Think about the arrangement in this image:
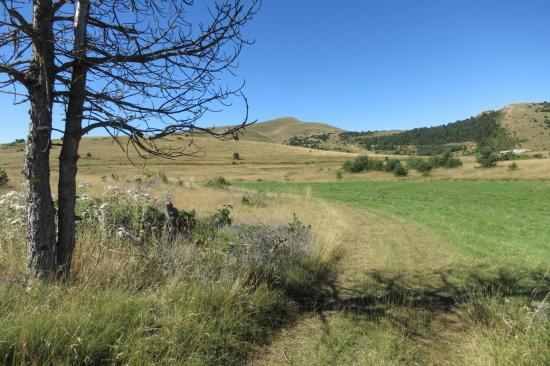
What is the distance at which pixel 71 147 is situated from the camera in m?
4.13

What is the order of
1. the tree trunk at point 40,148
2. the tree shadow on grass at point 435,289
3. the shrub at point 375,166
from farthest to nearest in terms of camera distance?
the shrub at point 375,166
the tree shadow on grass at point 435,289
the tree trunk at point 40,148

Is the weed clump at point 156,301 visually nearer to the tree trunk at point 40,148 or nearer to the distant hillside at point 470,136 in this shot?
the tree trunk at point 40,148

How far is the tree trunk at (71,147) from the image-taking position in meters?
4.12

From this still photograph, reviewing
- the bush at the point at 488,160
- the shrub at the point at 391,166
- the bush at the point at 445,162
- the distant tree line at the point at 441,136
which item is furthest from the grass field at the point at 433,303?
the distant tree line at the point at 441,136

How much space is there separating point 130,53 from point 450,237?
1020cm

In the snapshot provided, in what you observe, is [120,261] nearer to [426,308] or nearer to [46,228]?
[46,228]

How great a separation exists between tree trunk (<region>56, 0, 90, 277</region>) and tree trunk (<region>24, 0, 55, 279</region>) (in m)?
0.22

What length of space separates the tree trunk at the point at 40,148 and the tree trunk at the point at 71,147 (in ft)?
0.74

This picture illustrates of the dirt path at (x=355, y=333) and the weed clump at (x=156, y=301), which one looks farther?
the dirt path at (x=355, y=333)

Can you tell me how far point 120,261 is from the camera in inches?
187

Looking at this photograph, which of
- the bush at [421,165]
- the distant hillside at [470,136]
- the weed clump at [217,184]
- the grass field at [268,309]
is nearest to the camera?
the grass field at [268,309]

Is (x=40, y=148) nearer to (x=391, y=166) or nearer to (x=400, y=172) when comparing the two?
(x=400, y=172)

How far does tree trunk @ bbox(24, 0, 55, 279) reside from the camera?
3.82 m

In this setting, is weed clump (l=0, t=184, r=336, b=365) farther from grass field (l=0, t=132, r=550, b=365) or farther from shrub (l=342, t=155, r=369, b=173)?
shrub (l=342, t=155, r=369, b=173)
